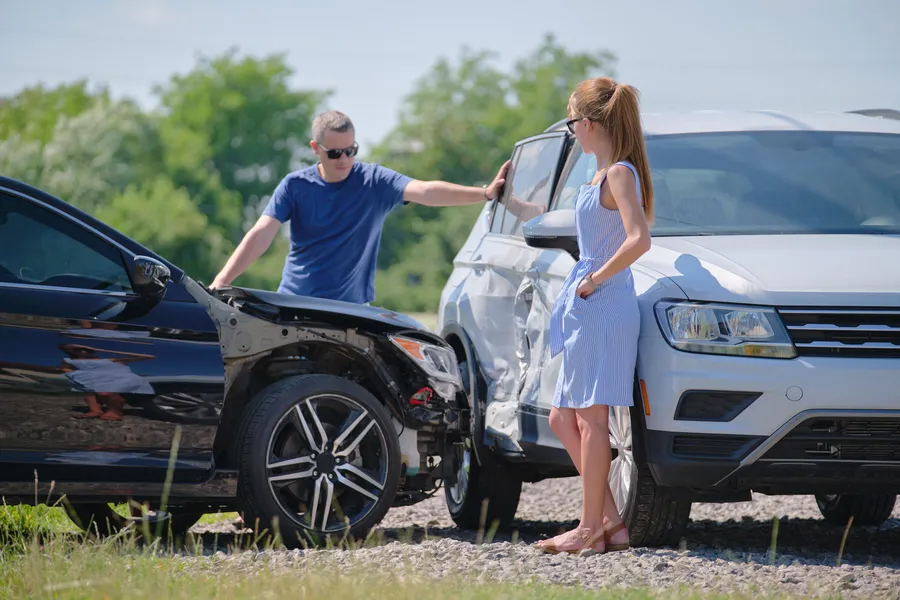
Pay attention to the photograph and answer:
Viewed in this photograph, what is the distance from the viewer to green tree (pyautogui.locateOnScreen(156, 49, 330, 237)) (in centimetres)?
8175

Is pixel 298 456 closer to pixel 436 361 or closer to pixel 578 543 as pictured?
pixel 436 361

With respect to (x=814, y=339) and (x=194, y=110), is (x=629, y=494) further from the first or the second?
(x=194, y=110)

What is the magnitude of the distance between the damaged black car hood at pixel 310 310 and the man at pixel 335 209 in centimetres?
117

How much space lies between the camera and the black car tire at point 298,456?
5.80 meters

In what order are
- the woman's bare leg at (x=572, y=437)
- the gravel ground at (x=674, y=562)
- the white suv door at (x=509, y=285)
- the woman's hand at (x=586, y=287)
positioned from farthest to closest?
1. the white suv door at (x=509, y=285)
2. the woman's bare leg at (x=572, y=437)
3. the woman's hand at (x=586, y=287)
4. the gravel ground at (x=674, y=562)

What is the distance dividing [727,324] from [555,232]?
998mm

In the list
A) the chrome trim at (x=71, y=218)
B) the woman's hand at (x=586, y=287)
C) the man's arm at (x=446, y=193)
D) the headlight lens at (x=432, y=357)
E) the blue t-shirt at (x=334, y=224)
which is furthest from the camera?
the blue t-shirt at (x=334, y=224)

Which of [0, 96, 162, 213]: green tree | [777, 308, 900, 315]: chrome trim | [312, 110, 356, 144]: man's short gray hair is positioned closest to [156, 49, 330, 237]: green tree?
[0, 96, 162, 213]: green tree

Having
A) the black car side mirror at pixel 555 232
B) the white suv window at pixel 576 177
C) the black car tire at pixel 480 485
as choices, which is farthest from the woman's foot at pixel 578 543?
the white suv window at pixel 576 177

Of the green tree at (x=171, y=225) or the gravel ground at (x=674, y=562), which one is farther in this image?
the green tree at (x=171, y=225)

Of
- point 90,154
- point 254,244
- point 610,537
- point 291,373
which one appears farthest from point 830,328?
point 90,154

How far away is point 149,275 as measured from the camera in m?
5.59

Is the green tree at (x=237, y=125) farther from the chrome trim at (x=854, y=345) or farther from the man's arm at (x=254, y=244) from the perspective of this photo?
the chrome trim at (x=854, y=345)

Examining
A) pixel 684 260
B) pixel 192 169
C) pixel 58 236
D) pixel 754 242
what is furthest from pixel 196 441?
pixel 192 169
